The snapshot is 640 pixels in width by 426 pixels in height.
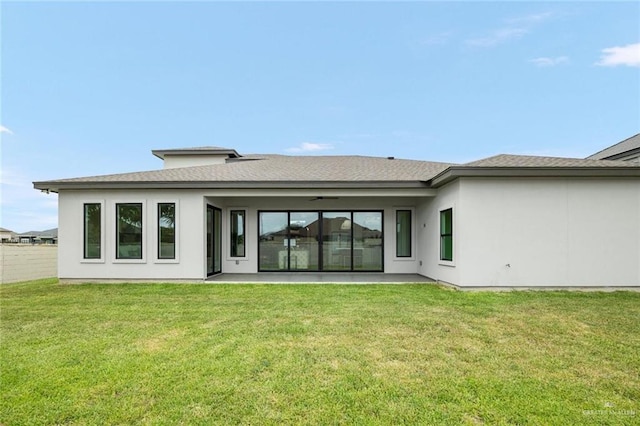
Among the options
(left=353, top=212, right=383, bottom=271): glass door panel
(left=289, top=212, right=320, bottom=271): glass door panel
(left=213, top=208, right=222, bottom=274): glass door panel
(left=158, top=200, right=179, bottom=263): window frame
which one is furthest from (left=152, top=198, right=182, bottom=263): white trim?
(left=353, top=212, right=383, bottom=271): glass door panel

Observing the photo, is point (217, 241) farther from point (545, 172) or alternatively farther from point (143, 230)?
point (545, 172)

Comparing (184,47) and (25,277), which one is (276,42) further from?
(25,277)

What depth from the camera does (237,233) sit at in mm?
13227

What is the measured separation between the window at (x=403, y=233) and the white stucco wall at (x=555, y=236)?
3900 mm

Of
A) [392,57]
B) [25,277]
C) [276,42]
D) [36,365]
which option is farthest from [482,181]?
[25,277]

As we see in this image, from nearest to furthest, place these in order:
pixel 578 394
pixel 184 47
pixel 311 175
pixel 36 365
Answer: pixel 578 394, pixel 36 365, pixel 311 175, pixel 184 47

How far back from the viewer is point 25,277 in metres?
13.5

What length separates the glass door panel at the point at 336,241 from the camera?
13180 mm

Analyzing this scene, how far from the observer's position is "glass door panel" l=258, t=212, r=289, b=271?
1320 cm

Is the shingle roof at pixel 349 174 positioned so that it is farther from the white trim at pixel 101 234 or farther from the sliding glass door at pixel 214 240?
the sliding glass door at pixel 214 240

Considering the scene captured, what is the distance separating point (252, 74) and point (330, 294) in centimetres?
1457

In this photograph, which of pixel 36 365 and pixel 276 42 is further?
pixel 276 42

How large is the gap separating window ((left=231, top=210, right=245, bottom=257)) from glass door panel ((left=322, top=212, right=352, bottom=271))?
280cm

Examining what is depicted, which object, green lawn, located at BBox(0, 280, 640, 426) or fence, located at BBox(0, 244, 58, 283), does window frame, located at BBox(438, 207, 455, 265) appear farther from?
fence, located at BBox(0, 244, 58, 283)
